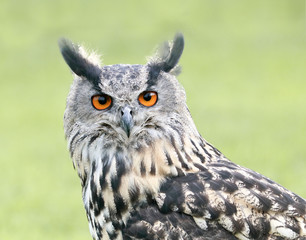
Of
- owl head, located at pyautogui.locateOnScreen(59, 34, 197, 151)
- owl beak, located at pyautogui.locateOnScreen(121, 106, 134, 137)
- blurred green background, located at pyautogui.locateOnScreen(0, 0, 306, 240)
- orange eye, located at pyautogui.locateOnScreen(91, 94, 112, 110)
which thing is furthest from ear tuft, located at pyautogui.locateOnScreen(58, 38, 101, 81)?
blurred green background, located at pyautogui.locateOnScreen(0, 0, 306, 240)

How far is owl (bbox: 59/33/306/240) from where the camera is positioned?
3730 millimetres

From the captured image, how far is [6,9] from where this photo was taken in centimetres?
1736

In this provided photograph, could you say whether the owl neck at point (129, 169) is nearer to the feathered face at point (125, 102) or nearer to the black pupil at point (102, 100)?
the feathered face at point (125, 102)

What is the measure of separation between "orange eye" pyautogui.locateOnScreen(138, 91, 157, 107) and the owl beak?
11cm

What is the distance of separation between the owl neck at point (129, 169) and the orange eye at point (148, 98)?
185 mm

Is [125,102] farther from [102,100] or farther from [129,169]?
[129,169]

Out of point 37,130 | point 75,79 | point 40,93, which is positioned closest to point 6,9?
point 40,93

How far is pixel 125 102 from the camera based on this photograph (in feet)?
12.9

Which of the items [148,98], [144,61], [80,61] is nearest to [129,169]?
[148,98]

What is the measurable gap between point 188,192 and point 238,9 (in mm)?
14259

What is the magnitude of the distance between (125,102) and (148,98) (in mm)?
138

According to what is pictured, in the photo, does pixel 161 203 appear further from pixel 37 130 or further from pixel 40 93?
pixel 40 93

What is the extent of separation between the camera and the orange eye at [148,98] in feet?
13.1

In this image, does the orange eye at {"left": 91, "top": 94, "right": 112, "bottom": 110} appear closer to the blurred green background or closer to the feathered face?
the feathered face
